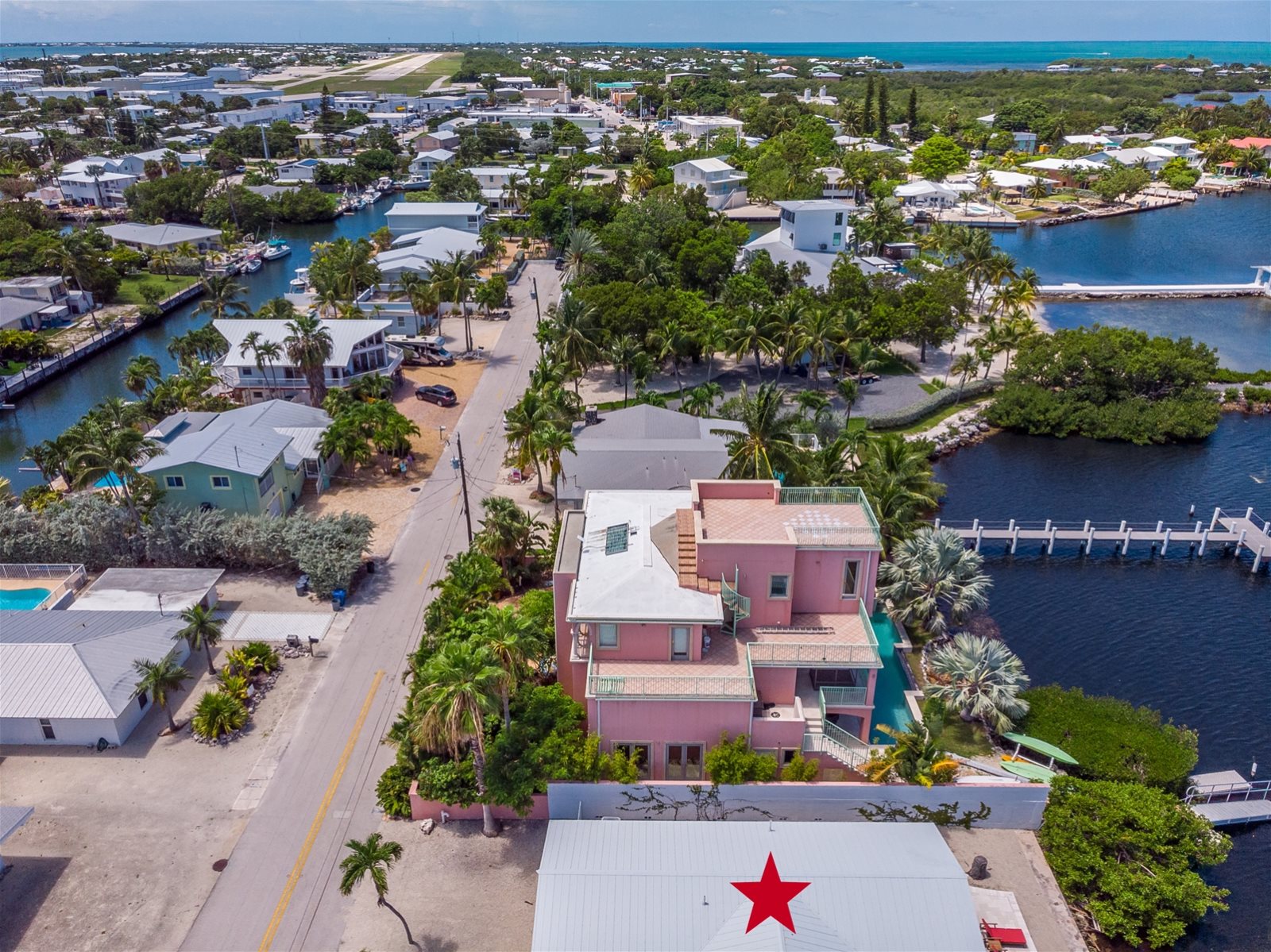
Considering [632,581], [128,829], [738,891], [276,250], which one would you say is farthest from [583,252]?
[738,891]

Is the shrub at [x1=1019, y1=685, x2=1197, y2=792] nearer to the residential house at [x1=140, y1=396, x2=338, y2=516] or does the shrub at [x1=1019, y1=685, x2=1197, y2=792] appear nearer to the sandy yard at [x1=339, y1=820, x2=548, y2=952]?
the sandy yard at [x1=339, y1=820, x2=548, y2=952]

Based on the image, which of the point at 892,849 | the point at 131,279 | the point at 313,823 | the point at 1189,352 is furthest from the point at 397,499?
the point at 131,279

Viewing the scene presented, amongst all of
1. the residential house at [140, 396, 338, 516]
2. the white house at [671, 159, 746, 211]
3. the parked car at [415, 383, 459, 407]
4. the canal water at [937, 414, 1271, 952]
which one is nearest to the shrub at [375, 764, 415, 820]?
the residential house at [140, 396, 338, 516]

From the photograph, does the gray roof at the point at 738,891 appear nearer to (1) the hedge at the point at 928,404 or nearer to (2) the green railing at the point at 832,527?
(2) the green railing at the point at 832,527

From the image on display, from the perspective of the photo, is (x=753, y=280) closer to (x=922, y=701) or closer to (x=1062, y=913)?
(x=922, y=701)

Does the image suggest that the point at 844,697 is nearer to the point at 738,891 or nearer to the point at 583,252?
the point at 738,891

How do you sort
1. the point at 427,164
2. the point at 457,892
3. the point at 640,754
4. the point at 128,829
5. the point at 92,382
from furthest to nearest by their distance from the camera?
the point at 427,164 < the point at 92,382 < the point at 640,754 < the point at 128,829 < the point at 457,892
